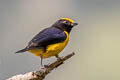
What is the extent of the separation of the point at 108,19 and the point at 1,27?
72 cm

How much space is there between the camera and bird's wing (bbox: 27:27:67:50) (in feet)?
4.29

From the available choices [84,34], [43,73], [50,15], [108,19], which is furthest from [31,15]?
[43,73]

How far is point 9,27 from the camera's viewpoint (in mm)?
2334

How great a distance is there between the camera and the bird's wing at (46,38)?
1.31 meters

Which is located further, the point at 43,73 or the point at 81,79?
the point at 81,79

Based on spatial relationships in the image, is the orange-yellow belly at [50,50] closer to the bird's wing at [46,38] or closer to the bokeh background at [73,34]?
the bird's wing at [46,38]

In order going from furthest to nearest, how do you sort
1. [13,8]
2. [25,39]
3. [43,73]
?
[13,8] < [25,39] < [43,73]

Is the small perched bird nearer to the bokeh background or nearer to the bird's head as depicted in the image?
the bird's head

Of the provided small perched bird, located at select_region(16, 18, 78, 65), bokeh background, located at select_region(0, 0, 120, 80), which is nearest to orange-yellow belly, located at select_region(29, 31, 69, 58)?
small perched bird, located at select_region(16, 18, 78, 65)

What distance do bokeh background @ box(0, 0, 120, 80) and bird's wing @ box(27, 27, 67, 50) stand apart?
845 millimetres

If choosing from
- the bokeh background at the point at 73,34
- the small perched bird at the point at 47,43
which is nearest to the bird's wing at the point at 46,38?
the small perched bird at the point at 47,43

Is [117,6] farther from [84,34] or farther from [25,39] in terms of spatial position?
[25,39]

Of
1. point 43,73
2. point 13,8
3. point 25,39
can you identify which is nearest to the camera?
point 43,73

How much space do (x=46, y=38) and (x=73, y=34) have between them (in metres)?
1.08
